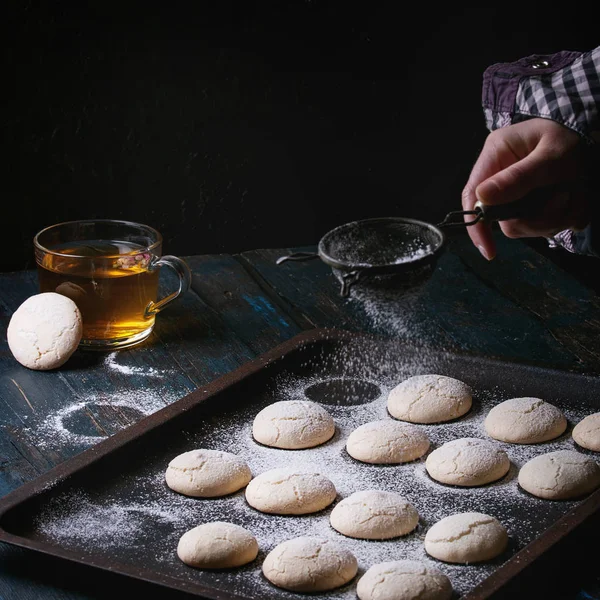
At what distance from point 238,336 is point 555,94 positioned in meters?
0.75

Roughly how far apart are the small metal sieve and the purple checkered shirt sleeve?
13.1 inches

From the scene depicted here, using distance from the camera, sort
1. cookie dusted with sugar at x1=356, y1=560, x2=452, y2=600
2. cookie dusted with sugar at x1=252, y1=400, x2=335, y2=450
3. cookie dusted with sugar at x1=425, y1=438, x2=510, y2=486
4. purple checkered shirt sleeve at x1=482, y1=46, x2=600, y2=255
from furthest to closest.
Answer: purple checkered shirt sleeve at x1=482, y1=46, x2=600, y2=255 → cookie dusted with sugar at x1=252, y1=400, x2=335, y2=450 → cookie dusted with sugar at x1=425, y1=438, x2=510, y2=486 → cookie dusted with sugar at x1=356, y1=560, x2=452, y2=600

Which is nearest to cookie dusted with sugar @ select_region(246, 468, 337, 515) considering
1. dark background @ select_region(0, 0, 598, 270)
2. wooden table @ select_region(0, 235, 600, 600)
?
wooden table @ select_region(0, 235, 600, 600)

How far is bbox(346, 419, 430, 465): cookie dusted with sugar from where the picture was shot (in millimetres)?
1279

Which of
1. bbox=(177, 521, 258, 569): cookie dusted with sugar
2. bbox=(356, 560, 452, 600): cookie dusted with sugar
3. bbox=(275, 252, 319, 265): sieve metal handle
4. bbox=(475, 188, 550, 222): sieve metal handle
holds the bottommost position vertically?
bbox=(177, 521, 258, 569): cookie dusted with sugar

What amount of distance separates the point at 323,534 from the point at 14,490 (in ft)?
1.28

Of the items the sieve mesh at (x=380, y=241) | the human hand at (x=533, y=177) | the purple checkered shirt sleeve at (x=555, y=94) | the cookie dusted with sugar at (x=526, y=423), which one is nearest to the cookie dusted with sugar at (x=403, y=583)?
the cookie dusted with sugar at (x=526, y=423)

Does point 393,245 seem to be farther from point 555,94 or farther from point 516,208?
point 555,94

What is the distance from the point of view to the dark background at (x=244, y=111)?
7.13ft

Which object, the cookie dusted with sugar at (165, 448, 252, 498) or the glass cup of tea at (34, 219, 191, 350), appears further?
the glass cup of tea at (34, 219, 191, 350)

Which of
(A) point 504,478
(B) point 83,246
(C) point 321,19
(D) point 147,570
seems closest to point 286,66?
(C) point 321,19

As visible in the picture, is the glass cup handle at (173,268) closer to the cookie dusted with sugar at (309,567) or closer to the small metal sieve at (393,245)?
the small metal sieve at (393,245)

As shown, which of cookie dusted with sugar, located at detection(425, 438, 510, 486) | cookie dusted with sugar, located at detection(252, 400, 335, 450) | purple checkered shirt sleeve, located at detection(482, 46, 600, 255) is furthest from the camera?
purple checkered shirt sleeve, located at detection(482, 46, 600, 255)

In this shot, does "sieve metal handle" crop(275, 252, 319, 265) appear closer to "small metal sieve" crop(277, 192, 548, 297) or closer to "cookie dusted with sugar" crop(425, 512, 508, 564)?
"small metal sieve" crop(277, 192, 548, 297)
